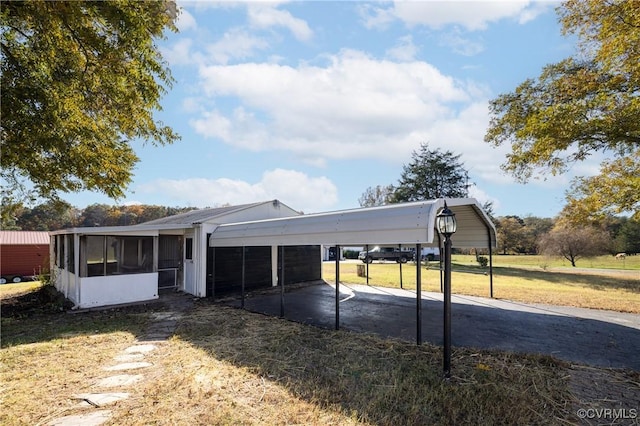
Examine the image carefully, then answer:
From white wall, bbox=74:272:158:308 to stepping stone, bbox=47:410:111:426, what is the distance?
244 inches

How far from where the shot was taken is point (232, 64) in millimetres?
8023

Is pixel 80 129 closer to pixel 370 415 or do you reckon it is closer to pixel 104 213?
pixel 370 415

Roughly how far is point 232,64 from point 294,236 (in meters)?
4.53

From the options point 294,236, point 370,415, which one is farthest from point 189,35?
point 370,415

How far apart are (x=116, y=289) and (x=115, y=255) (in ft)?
2.95

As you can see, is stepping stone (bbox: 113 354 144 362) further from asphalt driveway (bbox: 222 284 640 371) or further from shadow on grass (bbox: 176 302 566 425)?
asphalt driveway (bbox: 222 284 640 371)

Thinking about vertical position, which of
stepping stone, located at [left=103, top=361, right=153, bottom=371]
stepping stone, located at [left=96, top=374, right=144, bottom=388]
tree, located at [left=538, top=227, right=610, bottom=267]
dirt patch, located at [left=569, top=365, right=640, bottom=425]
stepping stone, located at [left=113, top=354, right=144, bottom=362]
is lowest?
stepping stone, located at [left=113, top=354, right=144, bottom=362]

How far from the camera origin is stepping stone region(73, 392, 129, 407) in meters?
3.42

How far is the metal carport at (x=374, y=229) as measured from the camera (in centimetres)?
489

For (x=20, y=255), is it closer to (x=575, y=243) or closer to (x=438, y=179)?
(x=438, y=179)

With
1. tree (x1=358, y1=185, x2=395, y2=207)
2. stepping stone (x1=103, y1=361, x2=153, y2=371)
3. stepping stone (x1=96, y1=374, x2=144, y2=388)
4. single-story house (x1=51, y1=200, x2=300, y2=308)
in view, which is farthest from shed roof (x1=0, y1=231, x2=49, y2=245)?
tree (x1=358, y1=185, x2=395, y2=207)

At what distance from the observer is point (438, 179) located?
2662cm

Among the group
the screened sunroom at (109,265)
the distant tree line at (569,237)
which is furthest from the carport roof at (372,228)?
the distant tree line at (569,237)

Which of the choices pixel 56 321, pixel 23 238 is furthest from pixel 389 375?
pixel 23 238
